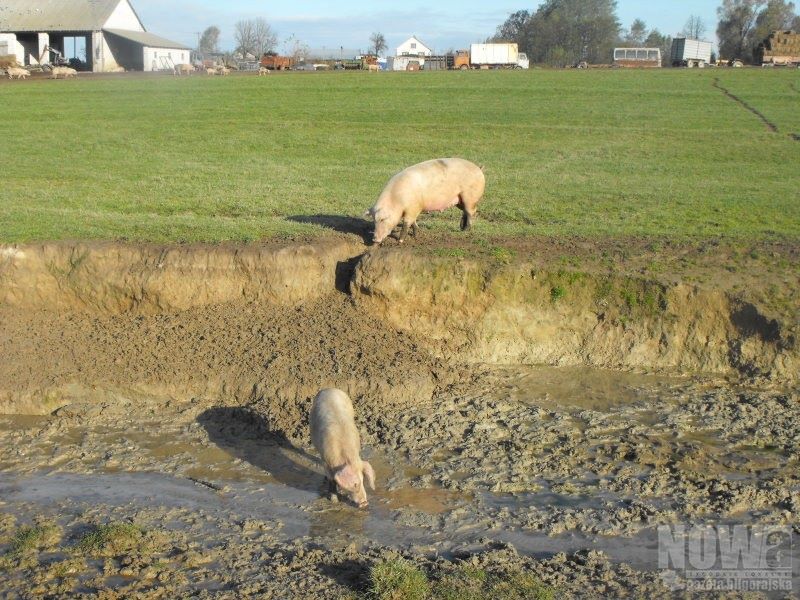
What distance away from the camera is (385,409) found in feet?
30.2

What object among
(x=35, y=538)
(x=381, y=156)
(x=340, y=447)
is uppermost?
(x=381, y=156)

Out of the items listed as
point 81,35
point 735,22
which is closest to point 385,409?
point 81,35

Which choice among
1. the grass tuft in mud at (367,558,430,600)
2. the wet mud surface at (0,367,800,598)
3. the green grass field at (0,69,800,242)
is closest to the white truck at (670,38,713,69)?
the green grass field at (0,69,800,242)

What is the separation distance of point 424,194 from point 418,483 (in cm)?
469

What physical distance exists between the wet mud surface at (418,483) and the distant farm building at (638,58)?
61.1 meters

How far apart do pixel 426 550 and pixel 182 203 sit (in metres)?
8.93

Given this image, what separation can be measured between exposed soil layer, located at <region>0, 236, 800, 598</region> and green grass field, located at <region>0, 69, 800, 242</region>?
126cm

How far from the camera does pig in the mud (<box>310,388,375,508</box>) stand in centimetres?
725

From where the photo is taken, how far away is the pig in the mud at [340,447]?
7.25 metres

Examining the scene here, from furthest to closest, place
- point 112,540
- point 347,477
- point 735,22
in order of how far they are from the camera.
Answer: point 735,22
point 347,477
point 112,540

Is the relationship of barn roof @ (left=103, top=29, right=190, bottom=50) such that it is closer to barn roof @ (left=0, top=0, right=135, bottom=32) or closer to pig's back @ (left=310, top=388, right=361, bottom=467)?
barn roof @ (left=0, top=0, right=135, bottom=32)

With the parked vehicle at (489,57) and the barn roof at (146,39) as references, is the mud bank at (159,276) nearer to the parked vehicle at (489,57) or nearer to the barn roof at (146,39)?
the barn roof at (146,39)

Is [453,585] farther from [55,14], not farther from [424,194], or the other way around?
[55,14]

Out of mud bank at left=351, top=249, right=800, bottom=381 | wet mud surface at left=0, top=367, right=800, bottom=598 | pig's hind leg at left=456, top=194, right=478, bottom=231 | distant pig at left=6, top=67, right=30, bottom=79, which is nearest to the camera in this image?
wet mud surface at left=0, top=367, right=800, bottom=598
